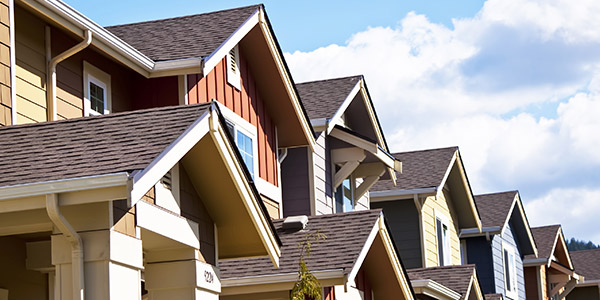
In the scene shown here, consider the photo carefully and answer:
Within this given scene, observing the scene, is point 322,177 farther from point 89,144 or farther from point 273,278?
point 89,144

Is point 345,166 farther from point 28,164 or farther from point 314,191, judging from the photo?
point 28,164


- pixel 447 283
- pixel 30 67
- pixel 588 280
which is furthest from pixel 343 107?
pixel 588 280

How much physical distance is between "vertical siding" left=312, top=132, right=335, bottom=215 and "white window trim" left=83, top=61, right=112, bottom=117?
6468mm

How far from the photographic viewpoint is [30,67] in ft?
40.3

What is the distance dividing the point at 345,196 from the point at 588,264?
26.3 m

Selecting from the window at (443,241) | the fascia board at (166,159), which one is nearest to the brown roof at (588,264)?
the window at (443,241)

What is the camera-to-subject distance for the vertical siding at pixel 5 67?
446 inches

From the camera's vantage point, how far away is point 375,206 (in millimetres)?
26859

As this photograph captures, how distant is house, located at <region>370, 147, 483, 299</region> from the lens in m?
26.2

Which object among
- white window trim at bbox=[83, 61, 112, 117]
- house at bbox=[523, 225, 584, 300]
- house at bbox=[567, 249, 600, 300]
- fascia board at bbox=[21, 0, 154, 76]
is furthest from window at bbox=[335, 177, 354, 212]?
house at bbox=[567, 249, 600, 300]

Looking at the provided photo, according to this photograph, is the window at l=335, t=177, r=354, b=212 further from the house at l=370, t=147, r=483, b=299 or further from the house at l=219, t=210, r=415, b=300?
the house at l=219, t=210, r=415, b=300

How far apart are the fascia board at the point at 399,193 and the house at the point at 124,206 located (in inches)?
571

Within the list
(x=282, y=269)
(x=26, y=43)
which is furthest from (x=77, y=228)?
(x=282, y=269)

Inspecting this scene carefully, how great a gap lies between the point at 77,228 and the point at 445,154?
20841 mm
